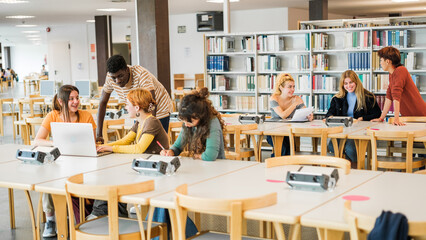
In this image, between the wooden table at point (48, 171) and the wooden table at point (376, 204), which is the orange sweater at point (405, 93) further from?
the wooden table at point (48, 171)

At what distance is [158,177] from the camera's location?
3.23 meters

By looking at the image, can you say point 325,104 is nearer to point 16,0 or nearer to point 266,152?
point 266,152

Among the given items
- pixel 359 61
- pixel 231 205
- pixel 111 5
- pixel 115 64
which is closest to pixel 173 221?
pixel 231 205

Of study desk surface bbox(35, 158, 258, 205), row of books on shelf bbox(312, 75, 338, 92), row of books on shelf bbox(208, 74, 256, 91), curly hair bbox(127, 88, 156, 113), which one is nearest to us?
study desk surface bbox(35, 158, 258, 205)

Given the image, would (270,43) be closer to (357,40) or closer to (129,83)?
(357,40)

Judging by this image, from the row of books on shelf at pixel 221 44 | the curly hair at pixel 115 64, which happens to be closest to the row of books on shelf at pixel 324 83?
the row of books on shelf at pixel 221 44

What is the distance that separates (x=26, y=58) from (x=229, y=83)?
36.0 metres

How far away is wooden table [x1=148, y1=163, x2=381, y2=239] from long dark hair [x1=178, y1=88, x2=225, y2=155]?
491 mm

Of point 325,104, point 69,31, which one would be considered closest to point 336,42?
point 325,104

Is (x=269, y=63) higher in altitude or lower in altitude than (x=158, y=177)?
higher

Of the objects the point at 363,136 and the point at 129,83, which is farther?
the point at 129,83

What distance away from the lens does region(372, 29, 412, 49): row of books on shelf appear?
778cm

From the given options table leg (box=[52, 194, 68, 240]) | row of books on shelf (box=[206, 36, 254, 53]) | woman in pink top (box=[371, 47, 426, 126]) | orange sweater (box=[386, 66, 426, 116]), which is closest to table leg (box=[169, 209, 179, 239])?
table leg (box=[52, 194, 68, 240])

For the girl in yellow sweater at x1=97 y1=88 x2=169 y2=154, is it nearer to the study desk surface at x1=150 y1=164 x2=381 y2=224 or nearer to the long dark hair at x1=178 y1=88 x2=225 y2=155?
the long dark hair at x1=178 y1=88 x2=225 y2=155
